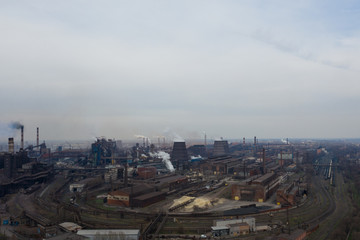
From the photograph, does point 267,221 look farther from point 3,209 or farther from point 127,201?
point 3,209

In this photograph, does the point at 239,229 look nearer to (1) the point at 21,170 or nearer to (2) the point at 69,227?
(2) the point at 69,227

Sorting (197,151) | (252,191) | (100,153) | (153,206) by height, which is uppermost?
(100,153)

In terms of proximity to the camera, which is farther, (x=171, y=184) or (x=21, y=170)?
(x=21, y=170)

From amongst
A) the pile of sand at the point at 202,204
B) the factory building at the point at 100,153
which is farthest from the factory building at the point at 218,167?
the pile of sand at the point at 202,204

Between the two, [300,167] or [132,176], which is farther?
[300,167]

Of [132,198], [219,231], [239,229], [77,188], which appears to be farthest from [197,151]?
[219,231]

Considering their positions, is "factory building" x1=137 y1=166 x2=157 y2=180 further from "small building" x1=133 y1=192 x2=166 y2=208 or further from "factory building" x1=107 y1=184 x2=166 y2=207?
"factory building" x1=107 y1=184 x2=166 y2=207

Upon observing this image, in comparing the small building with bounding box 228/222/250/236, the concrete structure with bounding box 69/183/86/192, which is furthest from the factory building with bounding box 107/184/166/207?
the small building with bounding box 228/222/250/236

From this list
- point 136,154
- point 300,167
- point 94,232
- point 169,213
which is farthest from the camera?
point 136,154

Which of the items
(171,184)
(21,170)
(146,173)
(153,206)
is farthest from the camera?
(146,173)

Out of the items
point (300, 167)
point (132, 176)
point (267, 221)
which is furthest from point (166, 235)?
point (300, 167)

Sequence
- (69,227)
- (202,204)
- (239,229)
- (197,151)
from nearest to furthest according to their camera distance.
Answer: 1. (239,229)
2. (69,227)
3. (202,204)
4. (197,151)
